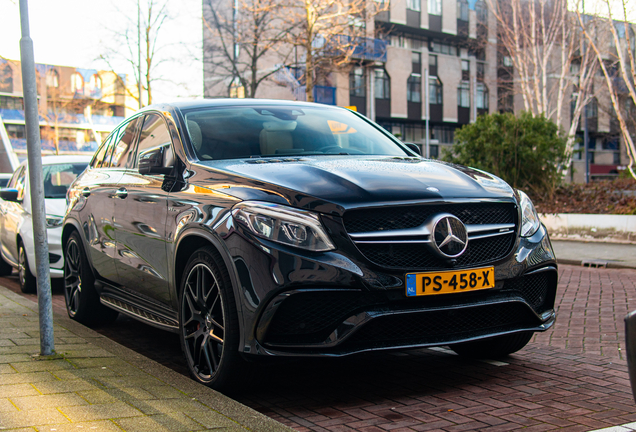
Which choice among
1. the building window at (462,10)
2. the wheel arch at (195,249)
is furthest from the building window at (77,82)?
the wheel arch at (195,249)

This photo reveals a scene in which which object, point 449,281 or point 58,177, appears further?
point 58,177

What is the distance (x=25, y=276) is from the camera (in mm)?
9359

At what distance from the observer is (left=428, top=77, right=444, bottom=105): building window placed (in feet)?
186

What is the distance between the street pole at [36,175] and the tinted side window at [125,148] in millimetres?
1183

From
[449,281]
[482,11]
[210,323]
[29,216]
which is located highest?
[482,11]

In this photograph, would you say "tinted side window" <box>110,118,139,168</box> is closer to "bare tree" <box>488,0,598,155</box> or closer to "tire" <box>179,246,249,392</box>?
"tire" <box>179,246,249,392</box>

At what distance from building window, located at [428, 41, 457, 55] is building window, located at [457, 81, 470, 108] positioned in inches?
117

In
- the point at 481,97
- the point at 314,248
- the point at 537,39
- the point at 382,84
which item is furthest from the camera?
the point at 481,97

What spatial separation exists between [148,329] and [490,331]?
12.2 ft

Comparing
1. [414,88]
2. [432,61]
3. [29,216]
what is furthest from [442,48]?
[29,216]

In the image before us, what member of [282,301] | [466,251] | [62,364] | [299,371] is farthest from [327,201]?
[62,364]

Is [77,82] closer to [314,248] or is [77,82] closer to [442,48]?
[442,48]

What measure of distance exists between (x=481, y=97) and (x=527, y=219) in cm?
5801

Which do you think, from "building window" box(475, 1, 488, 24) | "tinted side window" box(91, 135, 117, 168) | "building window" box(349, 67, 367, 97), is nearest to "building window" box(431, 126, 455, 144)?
"building window" box(475, 1, 488, 24)
